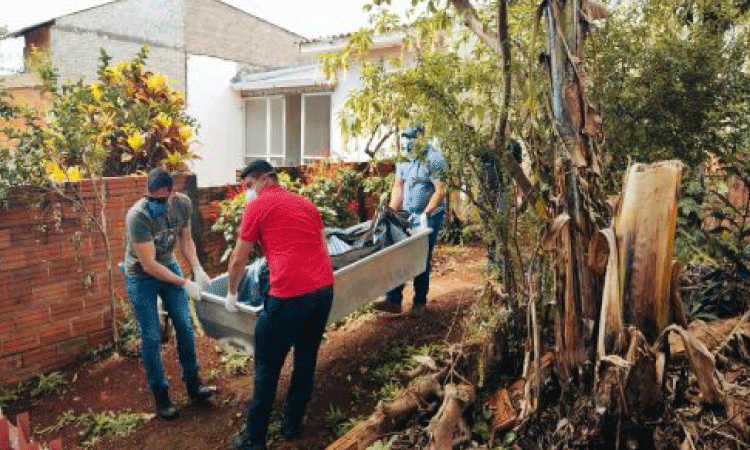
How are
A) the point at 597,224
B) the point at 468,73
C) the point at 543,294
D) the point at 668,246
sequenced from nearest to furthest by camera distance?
1. the point at 668,246
2. the point at 597,224
3. the point at 543,294
4. the point at 468,73

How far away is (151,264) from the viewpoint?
4.01 metres

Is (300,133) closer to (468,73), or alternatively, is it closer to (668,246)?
(468,73)

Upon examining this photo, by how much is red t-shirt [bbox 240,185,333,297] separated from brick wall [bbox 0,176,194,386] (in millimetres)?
2505

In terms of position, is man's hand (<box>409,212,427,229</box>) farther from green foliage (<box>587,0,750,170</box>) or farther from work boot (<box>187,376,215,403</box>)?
work boot (<box>187,376,215,403</box>)

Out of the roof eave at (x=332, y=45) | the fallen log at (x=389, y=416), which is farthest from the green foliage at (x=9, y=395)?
the roof eave at (x=332, y=45)

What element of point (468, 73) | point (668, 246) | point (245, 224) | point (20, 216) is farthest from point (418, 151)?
point (20, 216)

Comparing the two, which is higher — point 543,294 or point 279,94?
point 279,94

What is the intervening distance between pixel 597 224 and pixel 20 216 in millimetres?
4651

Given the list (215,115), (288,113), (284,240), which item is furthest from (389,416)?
(215,115)

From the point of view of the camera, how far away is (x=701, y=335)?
339 centimetres

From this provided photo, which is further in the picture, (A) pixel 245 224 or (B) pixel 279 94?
(B) pixel 279 94

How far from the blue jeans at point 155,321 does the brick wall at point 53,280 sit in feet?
4.23

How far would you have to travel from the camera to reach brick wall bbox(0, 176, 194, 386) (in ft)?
15.5

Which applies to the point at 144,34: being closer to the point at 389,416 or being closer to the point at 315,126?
the point at 315,126
